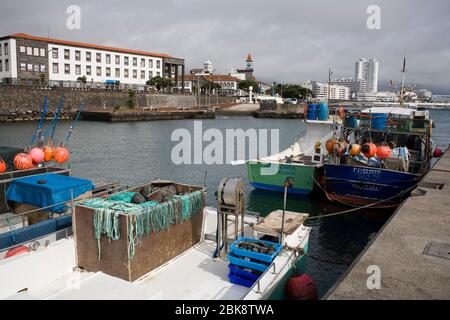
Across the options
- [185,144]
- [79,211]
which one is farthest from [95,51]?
[79,211]

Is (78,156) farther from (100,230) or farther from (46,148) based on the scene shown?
(100,230)

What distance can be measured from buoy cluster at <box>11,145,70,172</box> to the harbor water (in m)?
1.62

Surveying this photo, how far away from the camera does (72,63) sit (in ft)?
221

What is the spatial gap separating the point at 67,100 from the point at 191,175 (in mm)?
45696

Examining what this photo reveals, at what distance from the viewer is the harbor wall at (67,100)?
53.9 meters

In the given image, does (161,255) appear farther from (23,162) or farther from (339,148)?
(339,148)

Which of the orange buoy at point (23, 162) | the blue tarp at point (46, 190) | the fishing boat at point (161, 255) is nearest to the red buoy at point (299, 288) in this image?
the fishing boat at point (161, 255)

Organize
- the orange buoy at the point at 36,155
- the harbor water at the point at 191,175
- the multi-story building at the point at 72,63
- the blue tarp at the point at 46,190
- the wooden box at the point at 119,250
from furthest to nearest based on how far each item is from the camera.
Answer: the multi-story building at the point at 72,63
the harbor water at the point at 191,175
the orange buoy at the point at 36,155
the blue tarp at the point at 46,190
the wooden box at the point at 119,250

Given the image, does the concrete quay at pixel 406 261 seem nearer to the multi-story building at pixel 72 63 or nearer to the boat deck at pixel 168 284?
the boat deck at pixel 168 284

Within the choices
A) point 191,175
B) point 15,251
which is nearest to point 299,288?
point 15,251

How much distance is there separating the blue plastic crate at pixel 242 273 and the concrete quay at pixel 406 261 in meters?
1.74

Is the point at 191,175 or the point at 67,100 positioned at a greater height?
the point at 67,100

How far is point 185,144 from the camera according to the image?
126 feet
